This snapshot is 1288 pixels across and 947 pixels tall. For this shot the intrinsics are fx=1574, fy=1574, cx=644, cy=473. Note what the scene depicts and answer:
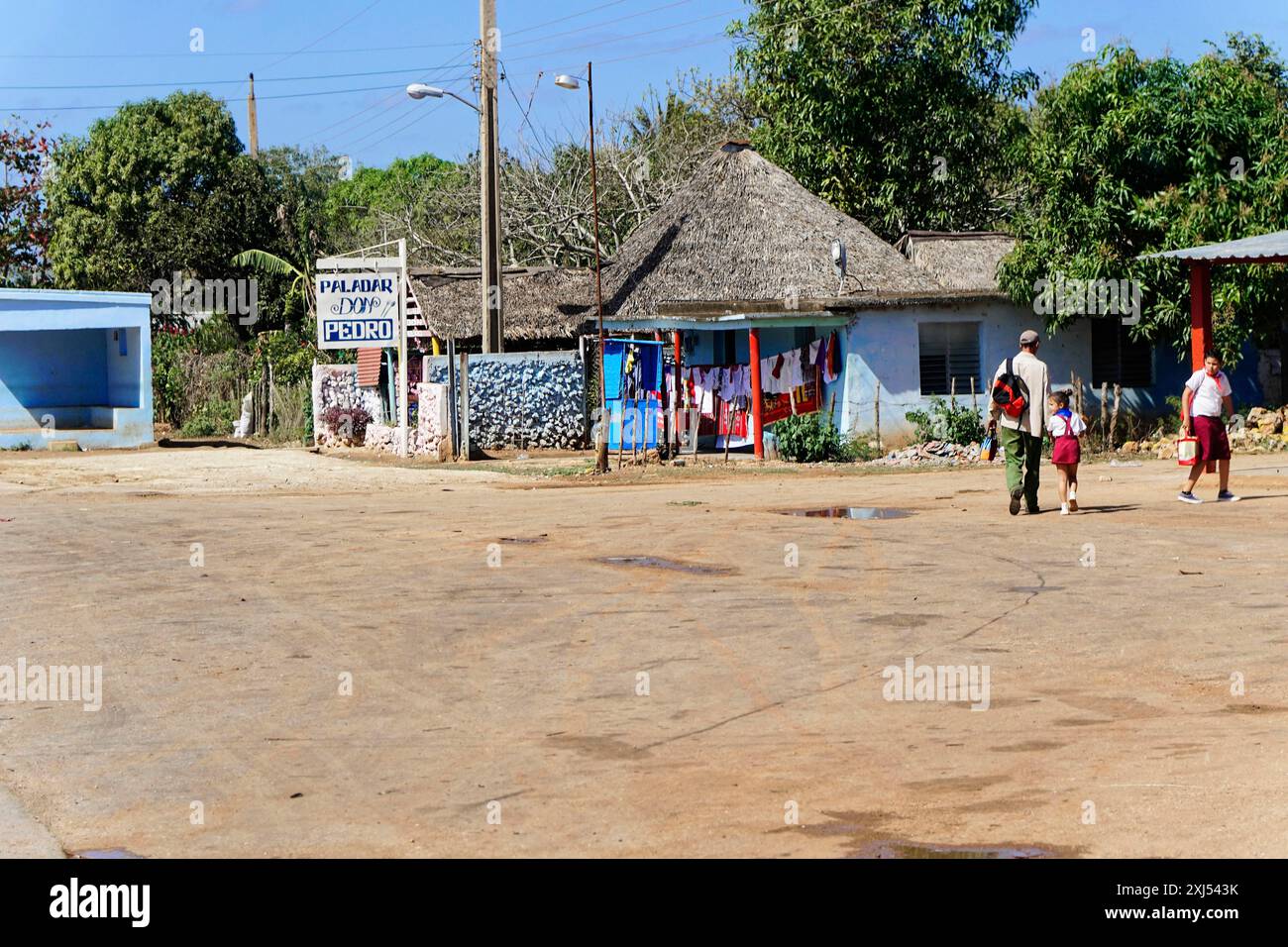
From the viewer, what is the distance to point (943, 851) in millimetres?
5727

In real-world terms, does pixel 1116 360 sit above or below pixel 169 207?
below

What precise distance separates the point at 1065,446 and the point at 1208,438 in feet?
6.22

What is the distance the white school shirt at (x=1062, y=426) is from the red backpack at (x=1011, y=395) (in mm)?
446

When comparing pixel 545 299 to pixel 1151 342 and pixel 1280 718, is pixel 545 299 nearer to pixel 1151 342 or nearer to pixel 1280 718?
pixel 1151 342

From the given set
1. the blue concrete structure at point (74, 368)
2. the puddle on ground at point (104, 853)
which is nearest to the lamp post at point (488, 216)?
the blue concrete structure at point (74, 368)

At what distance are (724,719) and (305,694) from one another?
8.08 feet

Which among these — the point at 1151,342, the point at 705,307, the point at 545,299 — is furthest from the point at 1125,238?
the point at 545,299

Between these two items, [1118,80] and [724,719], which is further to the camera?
[1118,80]

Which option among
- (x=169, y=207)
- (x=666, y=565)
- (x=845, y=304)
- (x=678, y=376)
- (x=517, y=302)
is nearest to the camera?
(x=666, y=565)

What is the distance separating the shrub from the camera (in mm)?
32969

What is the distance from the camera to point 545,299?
34906mm

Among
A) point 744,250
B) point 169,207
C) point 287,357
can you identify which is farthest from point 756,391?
point 169,207

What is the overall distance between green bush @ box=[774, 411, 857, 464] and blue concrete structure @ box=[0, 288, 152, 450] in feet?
48.2

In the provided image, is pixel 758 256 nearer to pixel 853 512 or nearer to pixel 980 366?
pixel 980 366
